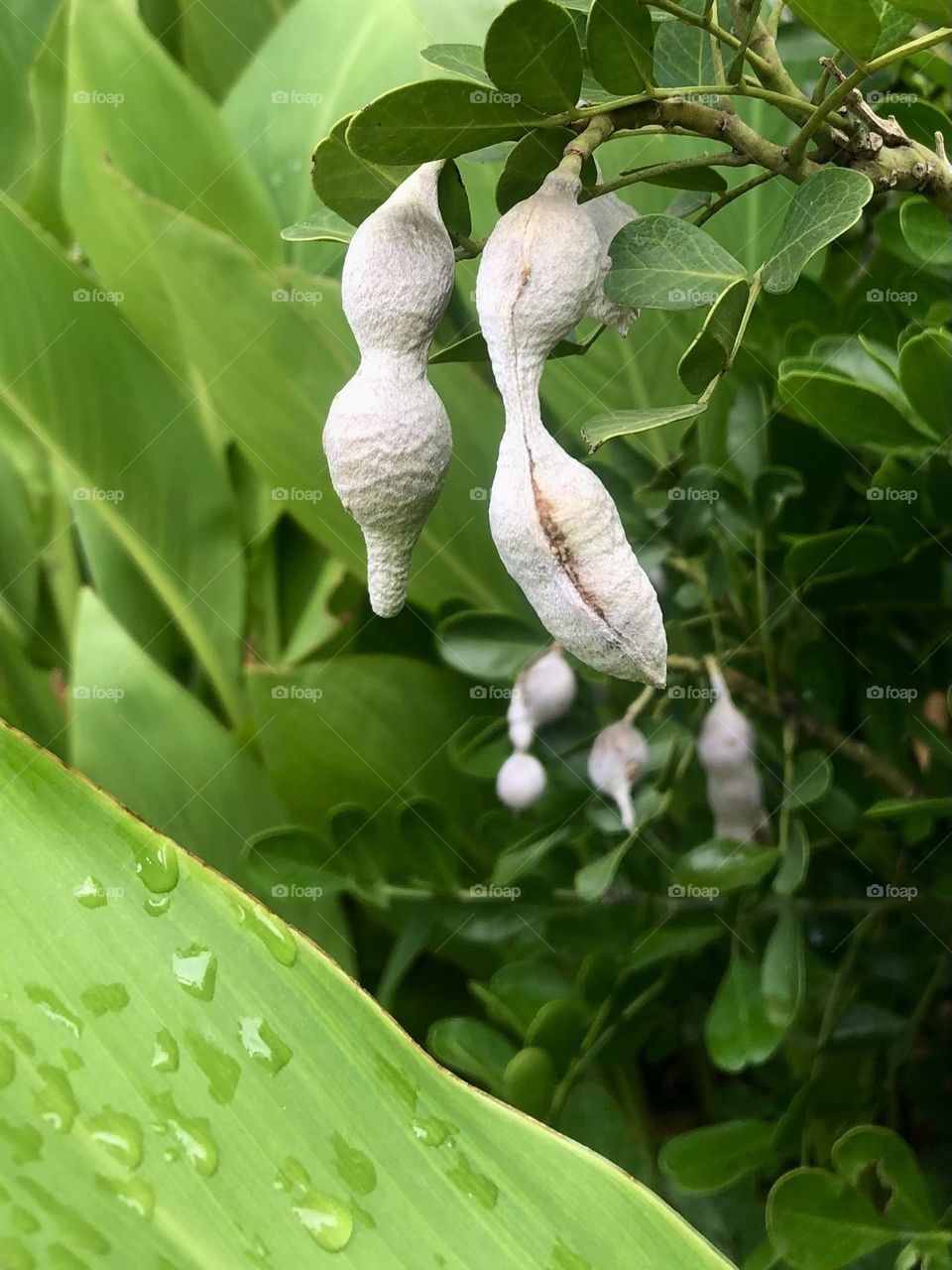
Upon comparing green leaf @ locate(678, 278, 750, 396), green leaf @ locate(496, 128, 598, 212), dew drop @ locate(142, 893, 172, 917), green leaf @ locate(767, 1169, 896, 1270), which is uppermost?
green leaf @ locate(496, 128, 598, 212)

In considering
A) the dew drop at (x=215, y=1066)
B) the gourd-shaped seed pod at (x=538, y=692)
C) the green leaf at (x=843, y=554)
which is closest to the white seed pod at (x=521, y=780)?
the gourd-shaped seed pod at (x=538, y=692)

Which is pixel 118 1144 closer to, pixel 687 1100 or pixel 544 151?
pixel 544 151

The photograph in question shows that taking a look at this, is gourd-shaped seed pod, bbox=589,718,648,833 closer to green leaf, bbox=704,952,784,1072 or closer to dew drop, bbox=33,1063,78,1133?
green leaf, bbox=704,952,784,1072

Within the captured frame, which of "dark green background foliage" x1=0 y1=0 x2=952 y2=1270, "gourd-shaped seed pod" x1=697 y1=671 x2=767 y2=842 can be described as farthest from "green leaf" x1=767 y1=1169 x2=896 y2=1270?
"gourd-shaped seed pod" x1=697 y1=671 x2=767 y2=842

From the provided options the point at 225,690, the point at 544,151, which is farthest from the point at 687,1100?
the point at 544,151

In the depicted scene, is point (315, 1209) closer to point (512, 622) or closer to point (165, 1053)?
point (165, 1053)
